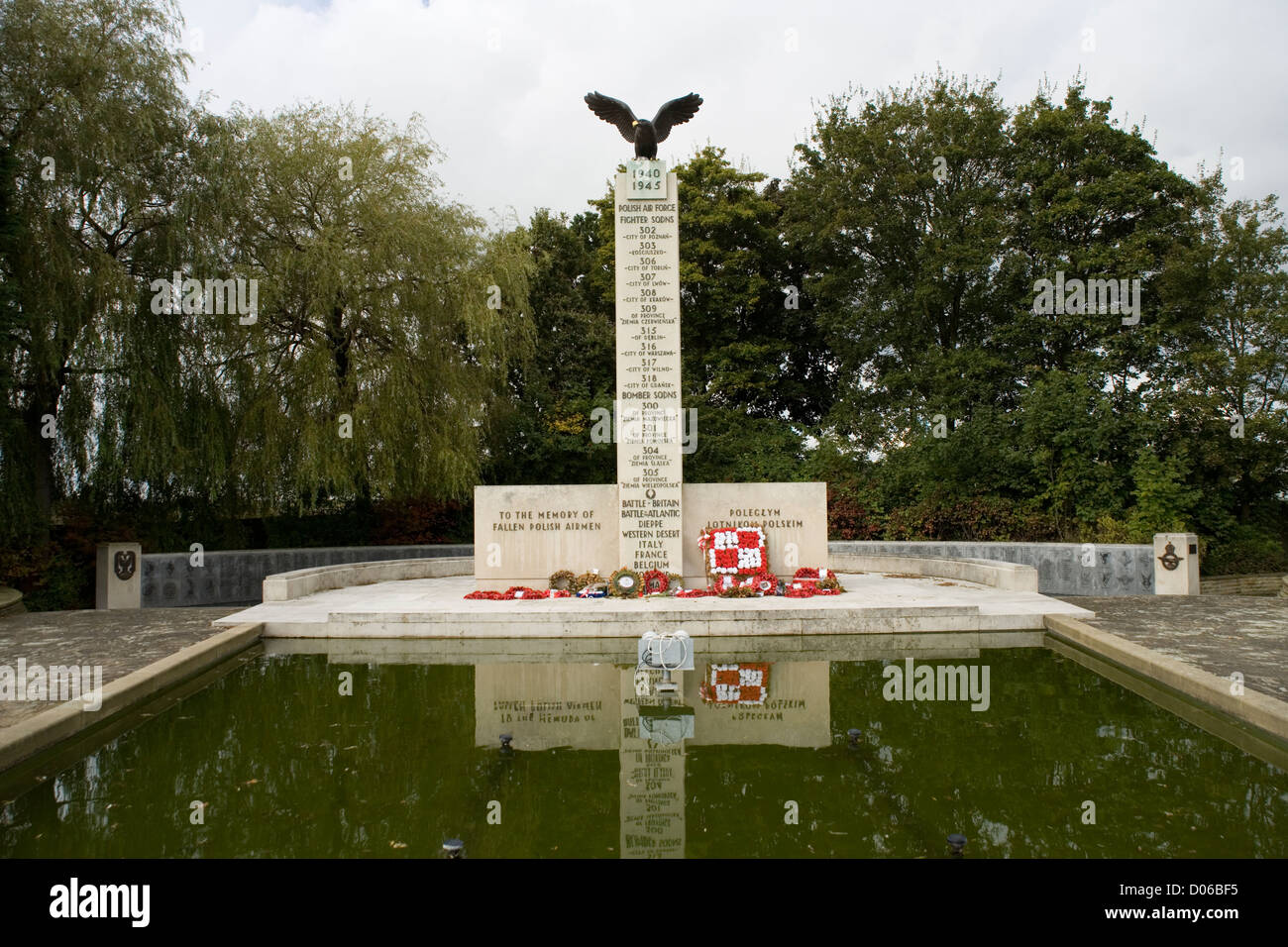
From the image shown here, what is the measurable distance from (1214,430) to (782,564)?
11.0 metres

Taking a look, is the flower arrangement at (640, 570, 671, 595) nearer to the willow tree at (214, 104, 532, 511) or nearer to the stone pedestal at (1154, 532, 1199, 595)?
the willow tree at (214, 104, 532, 511)

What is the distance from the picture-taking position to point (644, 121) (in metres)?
11.6

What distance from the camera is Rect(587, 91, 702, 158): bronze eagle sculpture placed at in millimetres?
11570

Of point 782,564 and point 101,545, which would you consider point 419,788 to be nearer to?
point 782,564

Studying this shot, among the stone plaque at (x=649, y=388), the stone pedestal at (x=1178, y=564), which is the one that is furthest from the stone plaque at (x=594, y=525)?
the stone pedestal at (x=1178, y=564)

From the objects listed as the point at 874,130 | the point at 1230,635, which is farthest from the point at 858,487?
the point at 1230,635

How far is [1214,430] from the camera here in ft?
54.3

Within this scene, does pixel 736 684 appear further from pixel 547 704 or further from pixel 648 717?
pixel 547 704

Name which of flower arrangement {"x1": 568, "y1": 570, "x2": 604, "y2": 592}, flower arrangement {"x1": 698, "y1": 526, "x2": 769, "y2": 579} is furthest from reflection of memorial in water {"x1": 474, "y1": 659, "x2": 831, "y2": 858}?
flower arrangement {"x1": 698, "y1": 526, "x2": 769, "y2": 579}

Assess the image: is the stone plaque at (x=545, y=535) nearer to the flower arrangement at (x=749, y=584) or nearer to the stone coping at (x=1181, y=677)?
the flower arrangement at (x=749, y=584)

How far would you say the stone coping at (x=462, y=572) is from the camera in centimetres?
1165

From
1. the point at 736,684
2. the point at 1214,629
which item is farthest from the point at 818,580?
the point at 736,684

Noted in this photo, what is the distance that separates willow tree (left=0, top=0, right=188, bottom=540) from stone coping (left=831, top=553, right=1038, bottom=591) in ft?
42.5

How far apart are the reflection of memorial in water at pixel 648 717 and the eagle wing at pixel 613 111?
27.0 feet
